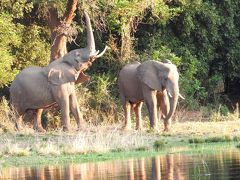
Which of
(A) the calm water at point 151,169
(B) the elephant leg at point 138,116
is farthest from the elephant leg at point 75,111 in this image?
(A) the calm water at point 151,169

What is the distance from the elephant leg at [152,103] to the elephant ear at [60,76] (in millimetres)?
2299

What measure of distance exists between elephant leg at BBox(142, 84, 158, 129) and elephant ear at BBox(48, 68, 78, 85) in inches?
90.5

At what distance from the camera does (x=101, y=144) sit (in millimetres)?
25109

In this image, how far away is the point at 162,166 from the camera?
66.5ft

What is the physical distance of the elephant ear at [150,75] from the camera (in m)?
31.8

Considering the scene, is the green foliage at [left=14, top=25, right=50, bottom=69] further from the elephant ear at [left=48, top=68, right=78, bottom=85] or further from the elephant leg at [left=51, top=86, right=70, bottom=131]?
the elephant leg at [left=51, top=86, right=70, bottom=131]

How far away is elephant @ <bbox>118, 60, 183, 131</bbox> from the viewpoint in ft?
102

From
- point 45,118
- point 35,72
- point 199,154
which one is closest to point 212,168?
point 199,154

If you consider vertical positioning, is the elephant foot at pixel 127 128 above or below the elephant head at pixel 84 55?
below

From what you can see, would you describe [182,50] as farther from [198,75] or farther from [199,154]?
[199,154]

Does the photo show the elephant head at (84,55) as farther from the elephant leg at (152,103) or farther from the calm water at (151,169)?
the calm water at (151,169)

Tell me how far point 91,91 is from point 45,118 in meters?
2.66

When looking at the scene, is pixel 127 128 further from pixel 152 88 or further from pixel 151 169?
pixel 151 169

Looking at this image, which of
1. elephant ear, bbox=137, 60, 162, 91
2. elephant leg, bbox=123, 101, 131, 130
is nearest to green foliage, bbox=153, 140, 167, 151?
elephant ear, bbox=137, 60, 162, 91
